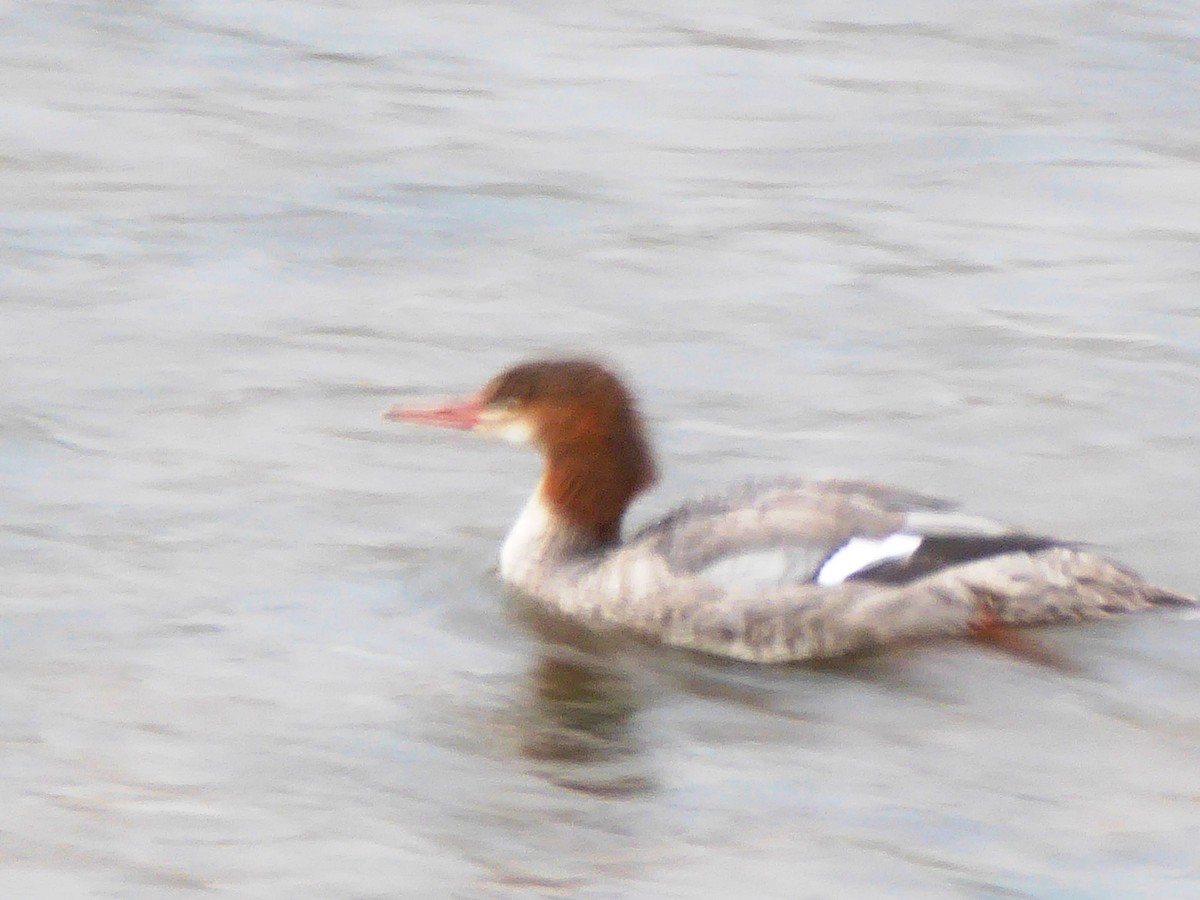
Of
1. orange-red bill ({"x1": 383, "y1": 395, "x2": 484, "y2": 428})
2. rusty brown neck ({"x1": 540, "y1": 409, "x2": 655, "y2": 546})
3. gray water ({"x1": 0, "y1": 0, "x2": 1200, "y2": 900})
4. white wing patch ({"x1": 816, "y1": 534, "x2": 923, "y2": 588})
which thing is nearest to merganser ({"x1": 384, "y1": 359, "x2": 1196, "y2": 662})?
white wing patch ({"x1": 816, "y1": 534, "x2": 923, "y2": 588})

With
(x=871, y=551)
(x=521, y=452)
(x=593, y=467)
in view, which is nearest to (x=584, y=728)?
(x=871, y=551)

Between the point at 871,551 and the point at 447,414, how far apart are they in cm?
154

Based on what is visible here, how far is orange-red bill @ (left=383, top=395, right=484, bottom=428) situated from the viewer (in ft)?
28.9

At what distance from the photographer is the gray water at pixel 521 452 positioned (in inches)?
276

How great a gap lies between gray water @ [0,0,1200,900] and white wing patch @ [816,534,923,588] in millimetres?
318

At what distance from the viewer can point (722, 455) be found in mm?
10305

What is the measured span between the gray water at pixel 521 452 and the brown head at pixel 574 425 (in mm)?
448

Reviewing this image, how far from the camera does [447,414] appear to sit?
8.84 metres

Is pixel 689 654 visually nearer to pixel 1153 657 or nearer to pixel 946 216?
pixel 1153 657

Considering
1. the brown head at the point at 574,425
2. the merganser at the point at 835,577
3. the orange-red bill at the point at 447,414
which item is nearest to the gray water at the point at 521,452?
the merganser at the point at 835,577

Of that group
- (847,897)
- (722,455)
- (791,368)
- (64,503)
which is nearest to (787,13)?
(791,368)

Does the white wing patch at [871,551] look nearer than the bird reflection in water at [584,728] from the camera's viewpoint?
No

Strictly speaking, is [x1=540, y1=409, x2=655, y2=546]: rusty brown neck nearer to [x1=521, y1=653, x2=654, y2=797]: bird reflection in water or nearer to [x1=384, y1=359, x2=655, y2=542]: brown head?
[x1=384, y1=359, x2=655, y2=542]: brown head

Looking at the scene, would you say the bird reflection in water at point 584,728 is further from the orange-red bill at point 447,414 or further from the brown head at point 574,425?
the orange-red bill at point 447,414
